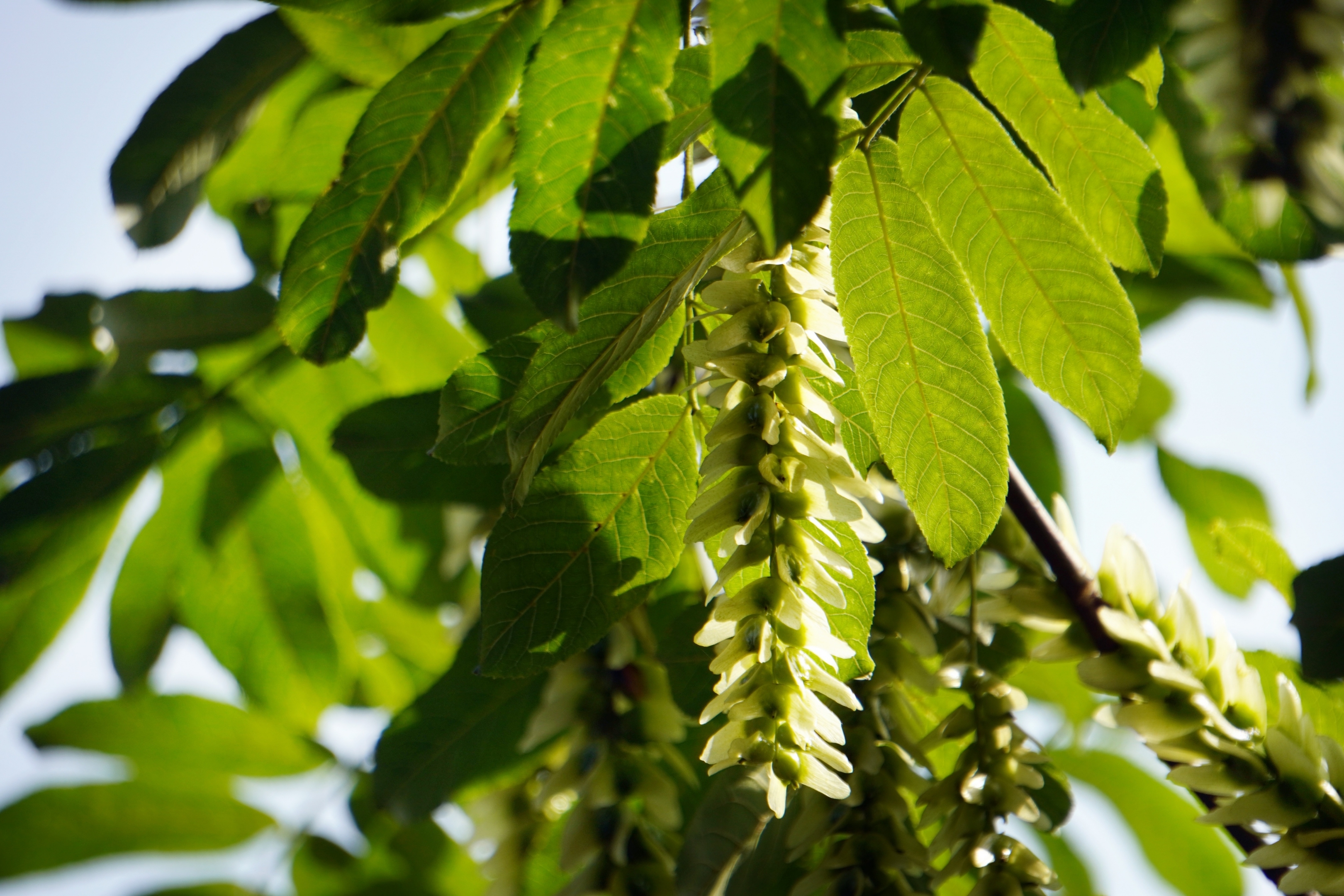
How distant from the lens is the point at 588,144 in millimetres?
605

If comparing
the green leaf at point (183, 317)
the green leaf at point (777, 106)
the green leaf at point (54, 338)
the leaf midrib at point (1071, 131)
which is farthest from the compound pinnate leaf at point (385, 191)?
the green leaf at point (54, 338)

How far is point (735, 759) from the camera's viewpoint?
2.20 ft

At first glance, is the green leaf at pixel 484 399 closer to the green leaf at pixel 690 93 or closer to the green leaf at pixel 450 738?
the green leaf at pixel 690 93

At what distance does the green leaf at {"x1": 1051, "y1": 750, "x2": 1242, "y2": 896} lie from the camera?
4.28ft

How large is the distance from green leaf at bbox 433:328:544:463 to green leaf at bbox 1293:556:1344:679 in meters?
0.58

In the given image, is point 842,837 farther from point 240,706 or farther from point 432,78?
point 240,706

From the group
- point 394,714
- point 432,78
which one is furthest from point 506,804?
point 432,78

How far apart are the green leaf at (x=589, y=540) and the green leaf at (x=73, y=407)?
76 cm

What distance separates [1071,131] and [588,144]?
349mm

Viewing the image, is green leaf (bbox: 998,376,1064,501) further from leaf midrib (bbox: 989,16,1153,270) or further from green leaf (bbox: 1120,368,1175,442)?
leaf midrib (bbox: 989,16,1153,270)

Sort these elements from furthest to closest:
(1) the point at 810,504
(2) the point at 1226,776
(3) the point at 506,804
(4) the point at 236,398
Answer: (4) the point at 236,398 < (3) the point at 506,804 < (2) the point at 1226,776 < (1) the point at 810,504

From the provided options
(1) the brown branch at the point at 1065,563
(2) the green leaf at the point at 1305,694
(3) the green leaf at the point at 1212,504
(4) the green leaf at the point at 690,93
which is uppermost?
(4) the green leaf at the point at 690,93

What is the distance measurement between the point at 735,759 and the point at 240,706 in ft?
3.34

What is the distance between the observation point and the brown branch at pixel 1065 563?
0.87 meters
